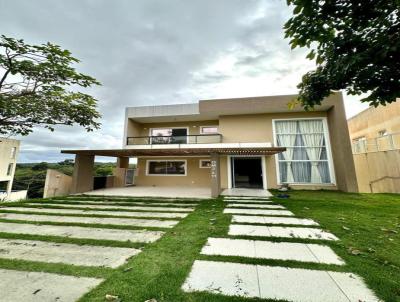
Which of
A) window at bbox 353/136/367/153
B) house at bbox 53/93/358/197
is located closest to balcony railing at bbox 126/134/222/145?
house at bbox 53/93/358/197

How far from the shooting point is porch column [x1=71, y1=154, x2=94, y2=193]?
11070mm

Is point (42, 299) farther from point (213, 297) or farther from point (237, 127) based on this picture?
point (237, 127)

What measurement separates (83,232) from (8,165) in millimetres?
29423

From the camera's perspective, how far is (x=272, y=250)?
3.38 m

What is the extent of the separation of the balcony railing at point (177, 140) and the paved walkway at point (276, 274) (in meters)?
10.2

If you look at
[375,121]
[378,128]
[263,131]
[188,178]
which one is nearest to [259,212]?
[263,131]

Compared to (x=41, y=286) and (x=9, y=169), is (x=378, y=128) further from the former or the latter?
(x=9, y=169)

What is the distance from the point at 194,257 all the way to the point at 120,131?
51.9 feet

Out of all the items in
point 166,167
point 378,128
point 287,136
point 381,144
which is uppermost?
point 378,128

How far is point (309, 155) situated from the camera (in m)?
13.1

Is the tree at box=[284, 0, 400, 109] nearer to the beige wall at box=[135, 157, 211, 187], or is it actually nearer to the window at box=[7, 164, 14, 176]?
the beige wall at box=[135, 157, 211, 187]

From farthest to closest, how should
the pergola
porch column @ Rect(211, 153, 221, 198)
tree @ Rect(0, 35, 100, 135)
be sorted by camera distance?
the pergola < porch column @ Rect(211, 153, 221, 198) < tree @ Rect(0, 35, 100, 135)

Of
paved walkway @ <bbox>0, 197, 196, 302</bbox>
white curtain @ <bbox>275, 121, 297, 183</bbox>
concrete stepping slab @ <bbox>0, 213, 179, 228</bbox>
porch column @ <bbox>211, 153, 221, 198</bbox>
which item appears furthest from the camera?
white curtain @ <bbox>275, 121, 297, 183</bbox>

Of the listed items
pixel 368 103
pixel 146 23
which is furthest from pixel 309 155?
pixel 146 23
